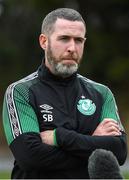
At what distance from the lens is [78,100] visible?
5.23m

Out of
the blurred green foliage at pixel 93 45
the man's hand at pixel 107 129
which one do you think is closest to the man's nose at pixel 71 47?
the man's hand at pixel 107 129

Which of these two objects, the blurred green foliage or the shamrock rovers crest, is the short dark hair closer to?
the shamrock rovers crest

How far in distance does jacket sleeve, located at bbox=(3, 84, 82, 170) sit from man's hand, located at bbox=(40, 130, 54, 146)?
0.03m

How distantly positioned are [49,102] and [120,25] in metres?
21.9

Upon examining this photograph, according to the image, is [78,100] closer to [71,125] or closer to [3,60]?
[71,125]

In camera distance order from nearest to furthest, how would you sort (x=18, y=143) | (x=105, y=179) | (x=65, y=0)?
1. (x=105, y=179)
2. (x=18, y=143)
3. (x=65, y=0)

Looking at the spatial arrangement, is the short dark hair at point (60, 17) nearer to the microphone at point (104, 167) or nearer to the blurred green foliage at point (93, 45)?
the microphone at point (104, 167)

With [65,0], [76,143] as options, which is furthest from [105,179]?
[65,0]

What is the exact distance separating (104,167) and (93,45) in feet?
73.6

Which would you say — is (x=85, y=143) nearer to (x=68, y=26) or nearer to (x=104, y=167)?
(x=68, y=26)

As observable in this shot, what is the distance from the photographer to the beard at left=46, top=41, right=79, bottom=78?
5.23 meters

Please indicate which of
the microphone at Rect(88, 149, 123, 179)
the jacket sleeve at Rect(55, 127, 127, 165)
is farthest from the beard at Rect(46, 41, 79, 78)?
the microphone at Rect(88, 149, 123, 179)

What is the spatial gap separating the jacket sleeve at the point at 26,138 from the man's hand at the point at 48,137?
3 cm

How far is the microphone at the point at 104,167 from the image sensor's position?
4.11m
